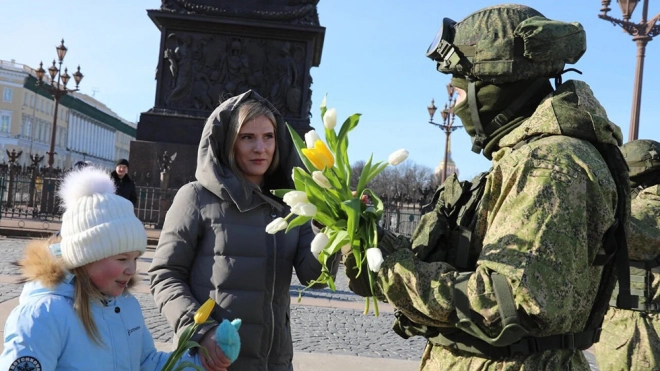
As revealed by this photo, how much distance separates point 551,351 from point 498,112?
2.80 feet

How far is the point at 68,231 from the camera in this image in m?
2.50

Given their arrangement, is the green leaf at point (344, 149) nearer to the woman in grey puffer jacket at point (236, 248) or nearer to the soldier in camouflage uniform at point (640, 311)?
the woman in grey puffer jacket at point (236, 248)

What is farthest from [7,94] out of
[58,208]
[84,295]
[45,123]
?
[84,295]

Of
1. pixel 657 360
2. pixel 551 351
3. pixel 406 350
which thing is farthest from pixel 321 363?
pixel 551 351

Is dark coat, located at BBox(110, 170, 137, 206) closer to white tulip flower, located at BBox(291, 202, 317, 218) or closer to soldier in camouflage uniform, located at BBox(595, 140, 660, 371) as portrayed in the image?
soldier in camouflage uniform, located at BBox(595, 140, 660, 371)

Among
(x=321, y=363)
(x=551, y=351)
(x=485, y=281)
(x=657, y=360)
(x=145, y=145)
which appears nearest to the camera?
(x=485, y=281)

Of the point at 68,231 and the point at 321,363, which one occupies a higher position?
the point at 68,231

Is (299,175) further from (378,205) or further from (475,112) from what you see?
(475,112)

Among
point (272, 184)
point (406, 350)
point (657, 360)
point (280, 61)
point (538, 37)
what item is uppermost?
point (280, 61)

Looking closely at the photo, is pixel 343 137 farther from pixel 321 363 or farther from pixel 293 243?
pixel 321 363

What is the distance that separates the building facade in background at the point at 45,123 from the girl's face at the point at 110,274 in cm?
8071

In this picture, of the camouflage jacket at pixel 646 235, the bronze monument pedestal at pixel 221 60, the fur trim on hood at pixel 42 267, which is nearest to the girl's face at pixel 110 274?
the fur trim on hood at pixel 42 267

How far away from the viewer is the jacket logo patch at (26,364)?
2.12m

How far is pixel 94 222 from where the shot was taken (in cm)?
250
